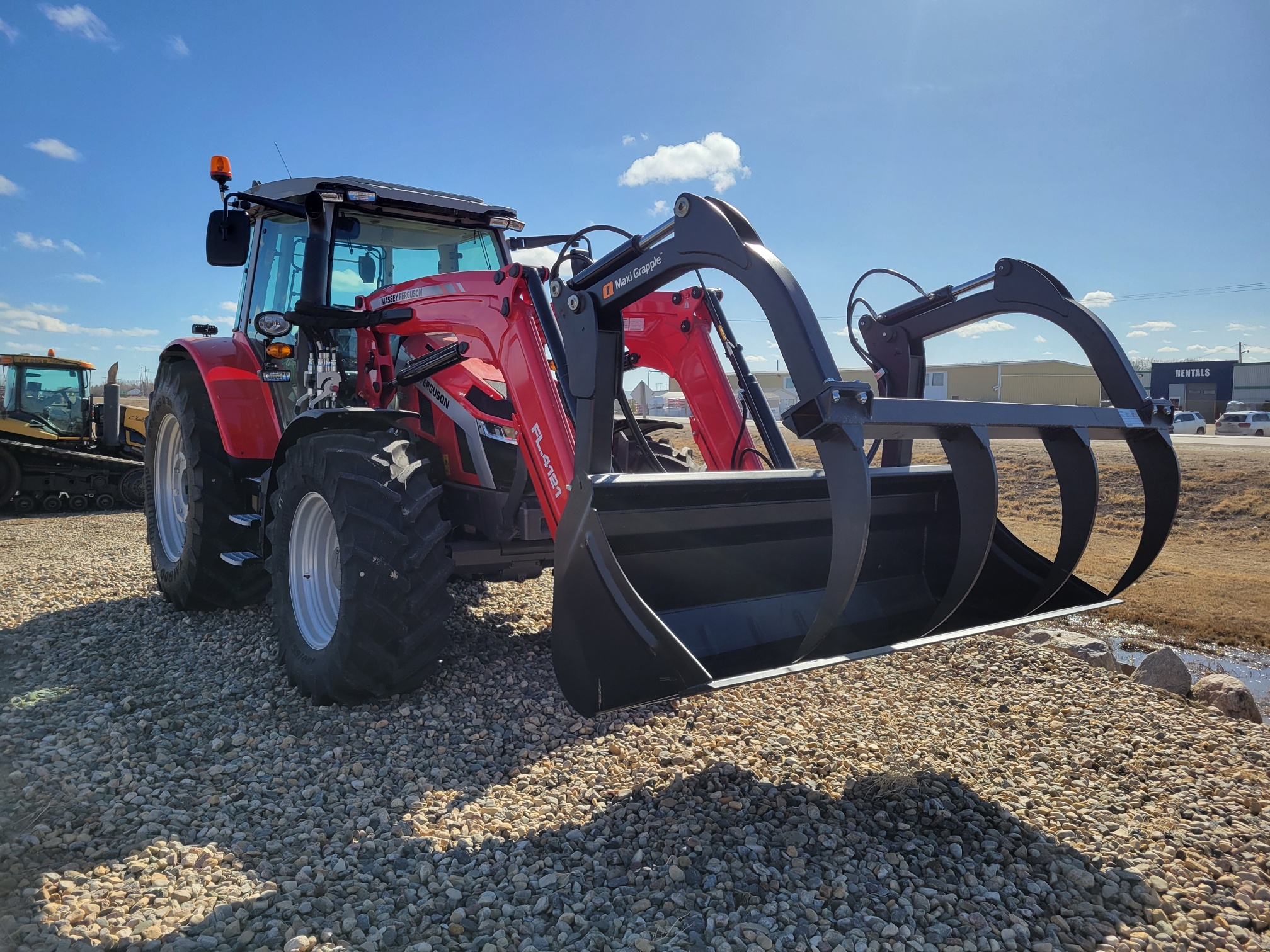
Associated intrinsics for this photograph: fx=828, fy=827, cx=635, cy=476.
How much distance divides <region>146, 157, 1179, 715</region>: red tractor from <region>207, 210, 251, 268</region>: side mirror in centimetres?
2

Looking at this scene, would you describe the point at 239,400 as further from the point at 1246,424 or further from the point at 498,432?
the point at 1246,424

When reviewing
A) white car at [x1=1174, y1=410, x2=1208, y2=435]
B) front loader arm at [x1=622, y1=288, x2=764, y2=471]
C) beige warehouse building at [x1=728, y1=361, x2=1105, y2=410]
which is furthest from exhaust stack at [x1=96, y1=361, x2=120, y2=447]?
beige warehouse building at [x1=728, y1=361, x2=1105, y2=410]

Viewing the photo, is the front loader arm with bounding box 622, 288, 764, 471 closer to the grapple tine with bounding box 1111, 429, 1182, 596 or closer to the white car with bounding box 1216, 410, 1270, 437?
the grapple tine with bounding box 1111, 429, 1182, 596

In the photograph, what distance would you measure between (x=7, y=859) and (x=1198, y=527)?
40.9ft

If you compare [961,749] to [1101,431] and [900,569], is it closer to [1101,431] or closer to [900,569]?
[900,569]

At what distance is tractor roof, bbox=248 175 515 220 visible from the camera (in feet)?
15.4

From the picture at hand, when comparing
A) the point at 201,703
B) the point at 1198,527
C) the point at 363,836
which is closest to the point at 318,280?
the point at 201,703

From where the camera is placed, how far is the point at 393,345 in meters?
4.76

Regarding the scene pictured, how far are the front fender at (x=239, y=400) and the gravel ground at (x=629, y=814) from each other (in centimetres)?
137

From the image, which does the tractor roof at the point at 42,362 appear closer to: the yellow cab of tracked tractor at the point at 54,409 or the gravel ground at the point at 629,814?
the yellow cab of tracked tractor at the point at 54,409

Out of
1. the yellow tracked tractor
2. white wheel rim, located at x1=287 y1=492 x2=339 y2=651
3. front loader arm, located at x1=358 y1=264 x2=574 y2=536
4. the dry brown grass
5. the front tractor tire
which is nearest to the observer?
front loader arm, located at x1=358 y1=264 x2=574 y2=536

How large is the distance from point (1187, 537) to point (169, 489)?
37.3ft

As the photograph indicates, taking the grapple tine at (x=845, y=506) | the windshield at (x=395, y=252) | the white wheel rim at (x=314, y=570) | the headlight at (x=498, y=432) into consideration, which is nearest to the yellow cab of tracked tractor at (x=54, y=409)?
the windshield at (x=395, y=252)

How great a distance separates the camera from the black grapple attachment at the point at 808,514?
2.45m
